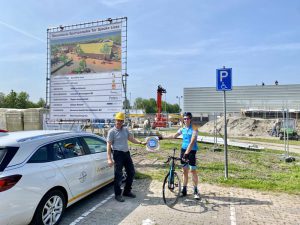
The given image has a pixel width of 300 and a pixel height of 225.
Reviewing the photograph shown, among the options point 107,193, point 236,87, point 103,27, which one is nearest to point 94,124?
point 103,27

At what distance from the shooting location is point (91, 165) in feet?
19.6

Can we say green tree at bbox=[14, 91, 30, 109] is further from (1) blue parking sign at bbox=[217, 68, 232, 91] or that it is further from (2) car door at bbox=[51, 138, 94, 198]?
(2) car door at bbox=[51, 138, 94, 198]

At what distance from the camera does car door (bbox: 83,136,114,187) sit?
6219mm

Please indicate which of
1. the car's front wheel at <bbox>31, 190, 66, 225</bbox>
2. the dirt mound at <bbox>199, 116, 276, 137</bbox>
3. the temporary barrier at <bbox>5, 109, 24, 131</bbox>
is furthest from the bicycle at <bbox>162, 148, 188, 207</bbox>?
the dirt mound at <bbox>199, 116, 276, 137</bbox>

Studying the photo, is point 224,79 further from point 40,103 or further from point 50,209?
point 40,103

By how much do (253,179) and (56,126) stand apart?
8.19 metres

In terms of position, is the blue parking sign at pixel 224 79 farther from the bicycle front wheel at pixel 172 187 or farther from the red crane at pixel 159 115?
the red crane at pixel 159 115

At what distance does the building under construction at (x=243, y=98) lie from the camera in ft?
189

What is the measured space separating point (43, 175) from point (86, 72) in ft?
24.3

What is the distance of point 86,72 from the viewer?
449 inches

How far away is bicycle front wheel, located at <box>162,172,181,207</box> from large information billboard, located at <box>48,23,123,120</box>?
4.79m

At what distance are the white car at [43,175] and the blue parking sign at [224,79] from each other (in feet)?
13.5

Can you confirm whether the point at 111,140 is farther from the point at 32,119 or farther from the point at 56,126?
the point at 32,119

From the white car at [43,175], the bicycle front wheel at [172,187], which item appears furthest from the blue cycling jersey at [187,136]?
the white car at [43,175]
